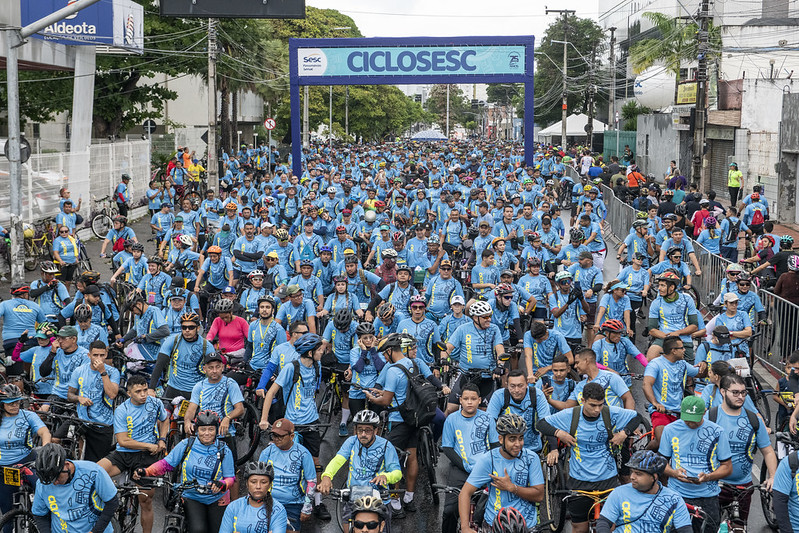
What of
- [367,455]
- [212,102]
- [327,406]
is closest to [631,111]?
[212,102]

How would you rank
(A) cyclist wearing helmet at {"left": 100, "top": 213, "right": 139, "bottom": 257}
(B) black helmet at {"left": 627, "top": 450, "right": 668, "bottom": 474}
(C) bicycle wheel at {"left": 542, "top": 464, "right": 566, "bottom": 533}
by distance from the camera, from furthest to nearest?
(A) cyclist wearing helmet at {"left": 100, "top": 213, "right": 139, "bottom": 257}
(C) bicycle wheel at {"left": 542, "top": 464, "right": 566, "bottom": 533}
(B) black helmet at {"left": 627, "top": 450, "right": 668, "bottom": 474}

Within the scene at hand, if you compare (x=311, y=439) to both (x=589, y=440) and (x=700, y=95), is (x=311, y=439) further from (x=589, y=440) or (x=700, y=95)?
(x=700, y=95)

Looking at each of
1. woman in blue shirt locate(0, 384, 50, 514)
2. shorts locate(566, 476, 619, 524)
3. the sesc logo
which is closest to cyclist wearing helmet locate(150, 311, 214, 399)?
woman in blue shirt locate(0, 384, 50, 514)

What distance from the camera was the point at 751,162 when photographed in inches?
1451

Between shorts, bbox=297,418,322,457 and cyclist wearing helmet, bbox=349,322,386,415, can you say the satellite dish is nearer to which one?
cyclist wearing helmet, bbox=349,322,386,415

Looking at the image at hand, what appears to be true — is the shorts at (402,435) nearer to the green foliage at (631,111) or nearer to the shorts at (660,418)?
the shorts at (660,418)

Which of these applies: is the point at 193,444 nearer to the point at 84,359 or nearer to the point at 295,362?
the point at 295,362

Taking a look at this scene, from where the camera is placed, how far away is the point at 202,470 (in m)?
8.09

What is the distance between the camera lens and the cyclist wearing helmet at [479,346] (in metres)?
10.9

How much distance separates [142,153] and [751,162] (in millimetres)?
22200

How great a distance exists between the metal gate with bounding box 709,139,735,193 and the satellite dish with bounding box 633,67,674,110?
22.0 metres

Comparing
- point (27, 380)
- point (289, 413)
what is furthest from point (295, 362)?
point (27, 380)

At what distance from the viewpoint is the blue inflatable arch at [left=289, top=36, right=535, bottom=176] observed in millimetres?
33344

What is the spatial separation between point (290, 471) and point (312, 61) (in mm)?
26910
